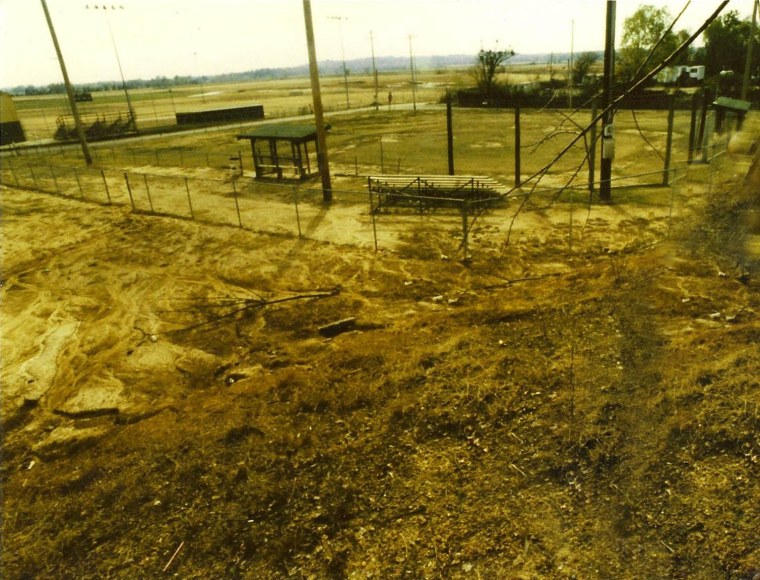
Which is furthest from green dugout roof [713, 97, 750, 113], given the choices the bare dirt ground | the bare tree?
the bare tree

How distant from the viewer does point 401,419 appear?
26.4ft

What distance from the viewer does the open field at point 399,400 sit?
584cm

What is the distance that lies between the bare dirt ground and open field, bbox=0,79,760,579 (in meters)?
0.04

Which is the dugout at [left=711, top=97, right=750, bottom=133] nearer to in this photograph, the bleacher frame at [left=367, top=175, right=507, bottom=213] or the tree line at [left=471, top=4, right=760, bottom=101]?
the bleacher frame at [left=367, top=175, right=507, bottom=213]

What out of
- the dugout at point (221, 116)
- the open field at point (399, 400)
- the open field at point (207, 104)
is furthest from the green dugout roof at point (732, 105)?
the open field at point (207, 104)

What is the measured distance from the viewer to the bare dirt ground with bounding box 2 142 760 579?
19.1 feet

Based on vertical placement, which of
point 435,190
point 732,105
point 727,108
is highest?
point 732,105

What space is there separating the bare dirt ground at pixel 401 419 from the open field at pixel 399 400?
0.04m

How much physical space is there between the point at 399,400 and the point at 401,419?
51 cm

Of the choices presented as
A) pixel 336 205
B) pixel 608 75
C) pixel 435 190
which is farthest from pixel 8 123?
pixel 608 75

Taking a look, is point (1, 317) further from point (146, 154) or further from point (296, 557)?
point (146, 154)

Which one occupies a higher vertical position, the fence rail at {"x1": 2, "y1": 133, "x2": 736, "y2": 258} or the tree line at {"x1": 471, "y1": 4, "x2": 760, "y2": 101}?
the tree line at {"x1": 471, "y1": 4, "x2": 760, "y2": 101}

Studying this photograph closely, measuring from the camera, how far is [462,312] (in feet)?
38.9

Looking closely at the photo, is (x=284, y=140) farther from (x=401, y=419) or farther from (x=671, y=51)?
(x=671, y=51)
